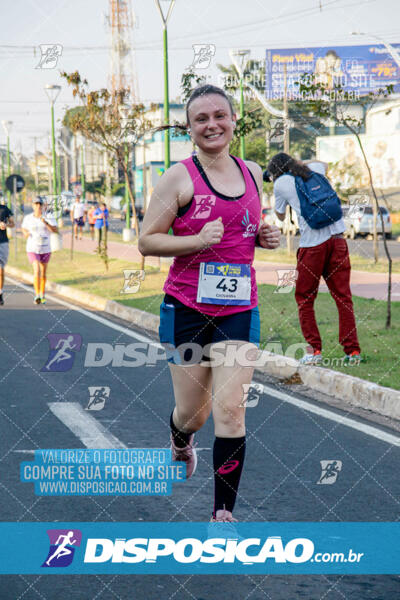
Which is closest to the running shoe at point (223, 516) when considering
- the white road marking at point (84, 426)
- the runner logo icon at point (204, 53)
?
the white road marking at point (84, 426)

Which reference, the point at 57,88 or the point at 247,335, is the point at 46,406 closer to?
the point at 247,335

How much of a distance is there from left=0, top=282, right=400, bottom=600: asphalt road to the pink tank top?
1.10 m

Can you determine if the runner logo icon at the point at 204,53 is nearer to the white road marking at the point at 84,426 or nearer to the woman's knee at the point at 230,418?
the white road marking at the point at 84,426

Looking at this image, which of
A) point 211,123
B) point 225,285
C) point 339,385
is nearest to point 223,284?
point 225,285

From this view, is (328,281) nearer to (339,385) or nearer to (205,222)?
(339,385)

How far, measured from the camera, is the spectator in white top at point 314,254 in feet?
Result: 26.4

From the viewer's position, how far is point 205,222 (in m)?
4.05

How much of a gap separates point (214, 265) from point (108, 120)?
18.8 meters

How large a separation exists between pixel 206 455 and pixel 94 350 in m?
4.73

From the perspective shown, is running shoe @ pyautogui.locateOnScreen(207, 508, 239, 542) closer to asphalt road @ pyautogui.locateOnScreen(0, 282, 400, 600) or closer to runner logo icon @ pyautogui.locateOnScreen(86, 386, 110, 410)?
asphalt road @ pyautogui.locateOnScreen(0, 282, 400, 600)

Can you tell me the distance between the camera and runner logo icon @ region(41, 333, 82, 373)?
908 cm

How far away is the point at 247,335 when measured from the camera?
4.14 metres

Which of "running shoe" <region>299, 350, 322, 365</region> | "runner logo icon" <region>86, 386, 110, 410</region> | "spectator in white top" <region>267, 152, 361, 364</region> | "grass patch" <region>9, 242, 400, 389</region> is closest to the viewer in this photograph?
"runner logo icon" <region>86, 386, 110, 410</region>

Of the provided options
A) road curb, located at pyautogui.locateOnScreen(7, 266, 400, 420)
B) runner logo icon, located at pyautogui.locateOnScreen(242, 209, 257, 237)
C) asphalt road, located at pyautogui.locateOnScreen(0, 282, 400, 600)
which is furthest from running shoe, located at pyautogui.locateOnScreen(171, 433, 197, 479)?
road curb, located at pyautogui.locateOnScreen(7, 266, 400, 420)
